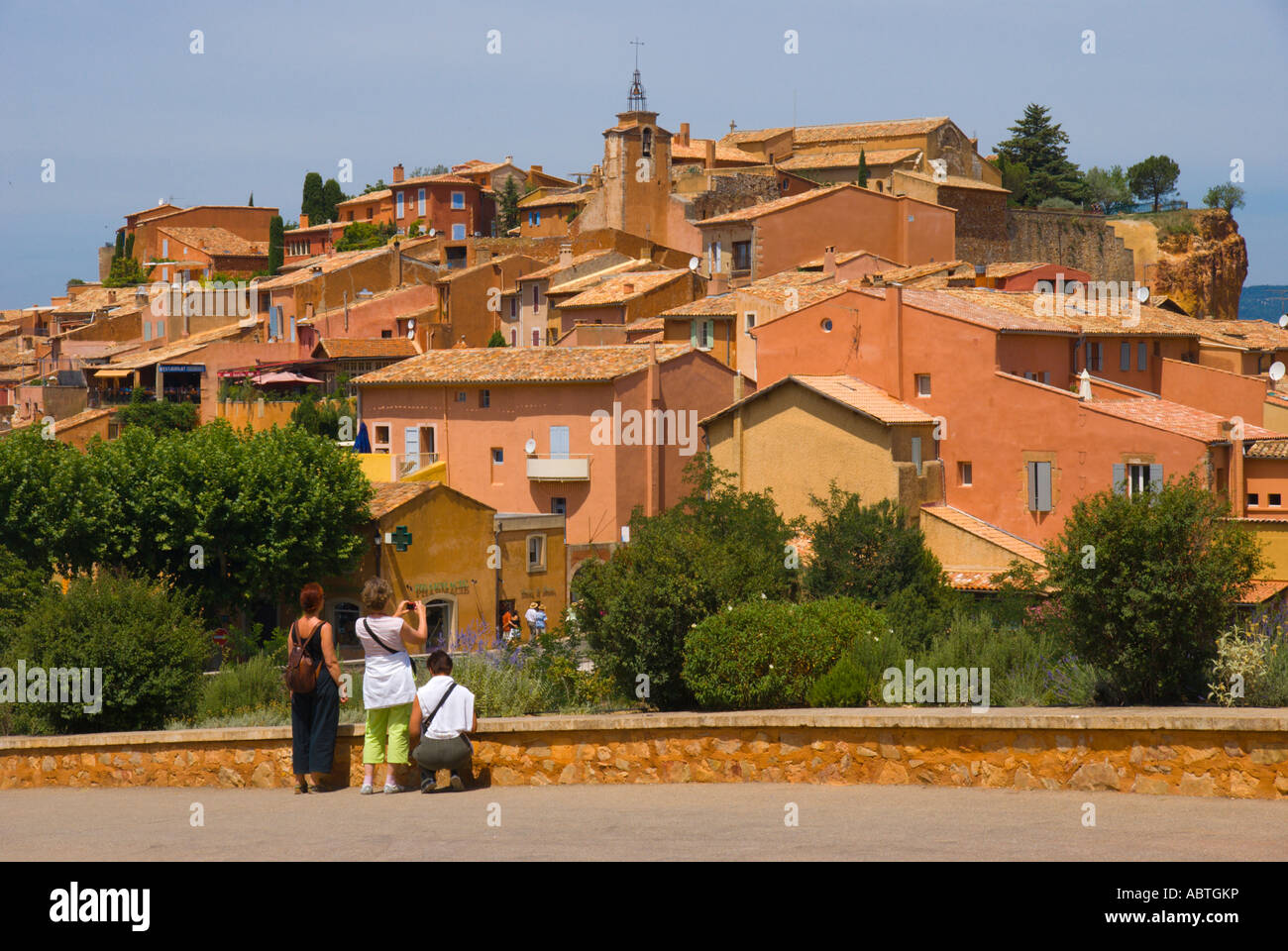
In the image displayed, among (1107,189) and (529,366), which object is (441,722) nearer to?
(529,366)

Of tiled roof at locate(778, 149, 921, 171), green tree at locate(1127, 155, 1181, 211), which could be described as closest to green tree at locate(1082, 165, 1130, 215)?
green tree at locate(1127, 155, 1181, 211)

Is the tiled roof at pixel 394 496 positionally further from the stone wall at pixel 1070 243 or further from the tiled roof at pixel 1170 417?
the stone wall at pixel 1070 243

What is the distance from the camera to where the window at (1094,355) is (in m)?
40.8

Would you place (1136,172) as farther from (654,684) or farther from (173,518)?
(654,684)

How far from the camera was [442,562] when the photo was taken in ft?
118

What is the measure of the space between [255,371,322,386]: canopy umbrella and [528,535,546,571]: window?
23388 millimetres

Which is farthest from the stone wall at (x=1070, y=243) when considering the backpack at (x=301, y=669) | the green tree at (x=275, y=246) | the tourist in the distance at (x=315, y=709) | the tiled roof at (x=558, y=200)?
the backpack at (x=301, y=669)

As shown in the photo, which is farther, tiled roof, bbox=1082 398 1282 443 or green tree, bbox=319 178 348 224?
green tree, bbox=319 178 348 224

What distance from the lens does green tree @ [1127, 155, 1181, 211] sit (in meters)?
95.4

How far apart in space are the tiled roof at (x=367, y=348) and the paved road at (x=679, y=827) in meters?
51.9

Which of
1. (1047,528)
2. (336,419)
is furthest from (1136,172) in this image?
(1047,528)

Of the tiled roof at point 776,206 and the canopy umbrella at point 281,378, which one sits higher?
the tiled roof at point 776,206

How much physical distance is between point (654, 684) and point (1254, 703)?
4.77 m

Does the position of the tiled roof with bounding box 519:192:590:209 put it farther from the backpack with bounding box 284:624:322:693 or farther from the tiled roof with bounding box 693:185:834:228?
the backpack with bounding box 284:624:322:693
